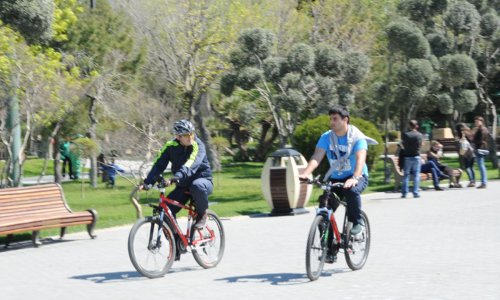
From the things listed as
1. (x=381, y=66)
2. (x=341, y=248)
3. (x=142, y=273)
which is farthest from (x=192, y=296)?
(x=381, y=66)

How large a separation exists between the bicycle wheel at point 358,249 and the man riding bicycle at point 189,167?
1687 millimetres

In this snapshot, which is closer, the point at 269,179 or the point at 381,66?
the point at 269,179

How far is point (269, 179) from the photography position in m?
17.9

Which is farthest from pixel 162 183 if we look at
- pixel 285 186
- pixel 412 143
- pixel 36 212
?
pixel 412 143

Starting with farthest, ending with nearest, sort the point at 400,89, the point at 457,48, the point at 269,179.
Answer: the point at 457,48
the point at 400,89
the point at 269,179

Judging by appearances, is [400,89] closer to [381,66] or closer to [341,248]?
[381,66]

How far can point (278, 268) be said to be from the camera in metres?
10.5

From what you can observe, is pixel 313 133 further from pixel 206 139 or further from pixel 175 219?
pixel 175 219

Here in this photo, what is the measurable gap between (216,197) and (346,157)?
48.0ft

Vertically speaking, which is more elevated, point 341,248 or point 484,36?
point 484,36

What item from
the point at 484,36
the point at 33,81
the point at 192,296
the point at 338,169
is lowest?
the point at 192,296

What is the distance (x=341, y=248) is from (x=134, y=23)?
2661 cm

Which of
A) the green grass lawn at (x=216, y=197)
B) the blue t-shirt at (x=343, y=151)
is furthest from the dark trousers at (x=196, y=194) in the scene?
the green grass lawn at (x=216, y=197)

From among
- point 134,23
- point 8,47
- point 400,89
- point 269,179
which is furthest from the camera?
point 134,23
